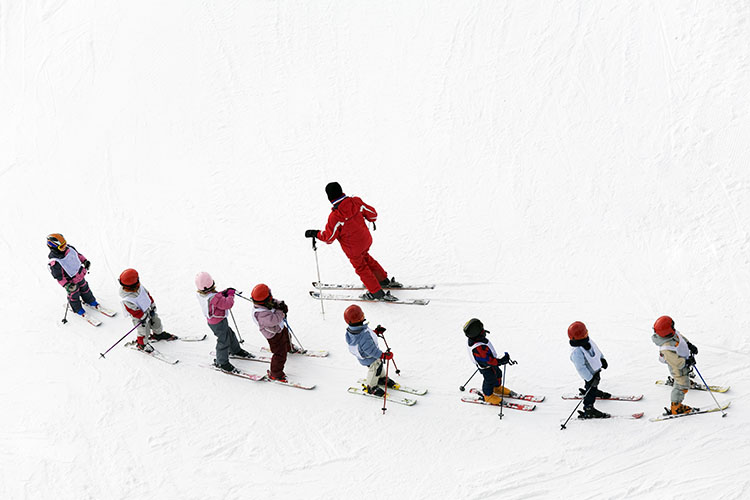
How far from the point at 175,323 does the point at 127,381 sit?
133 cm

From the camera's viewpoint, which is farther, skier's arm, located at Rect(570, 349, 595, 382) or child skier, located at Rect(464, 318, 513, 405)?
child skier, located at Rect(464, 318, 513, 405)

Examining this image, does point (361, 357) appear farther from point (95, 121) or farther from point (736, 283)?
point (95, 121)

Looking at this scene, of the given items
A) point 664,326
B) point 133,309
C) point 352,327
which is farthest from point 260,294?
point 664,326

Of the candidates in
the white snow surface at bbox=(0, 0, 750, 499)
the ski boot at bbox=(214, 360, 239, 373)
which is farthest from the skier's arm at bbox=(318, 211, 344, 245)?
the ski boot at bbox=(214, 360, 239, 373)

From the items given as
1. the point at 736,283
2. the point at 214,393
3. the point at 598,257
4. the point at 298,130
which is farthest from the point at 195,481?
the point at 298,130

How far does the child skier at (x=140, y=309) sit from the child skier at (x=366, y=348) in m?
2.98

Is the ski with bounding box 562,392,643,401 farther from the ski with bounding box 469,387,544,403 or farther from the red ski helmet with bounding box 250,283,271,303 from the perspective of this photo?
the red ski helmet with bounding box 250,283,271,303

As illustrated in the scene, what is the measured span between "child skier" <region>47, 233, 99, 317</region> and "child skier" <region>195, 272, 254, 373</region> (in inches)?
98.1

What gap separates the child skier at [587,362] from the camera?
6.93m

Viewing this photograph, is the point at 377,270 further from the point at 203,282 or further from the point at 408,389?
the point at 203,282

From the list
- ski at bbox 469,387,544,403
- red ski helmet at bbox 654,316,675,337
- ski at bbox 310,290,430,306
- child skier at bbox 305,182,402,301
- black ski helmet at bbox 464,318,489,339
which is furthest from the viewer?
ski at bbox 310,290,430,306

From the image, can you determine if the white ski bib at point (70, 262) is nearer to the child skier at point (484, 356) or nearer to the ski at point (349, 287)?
the ski at point (349, 287)

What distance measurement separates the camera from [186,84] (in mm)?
15094

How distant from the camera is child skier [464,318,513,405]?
23.5 feet
